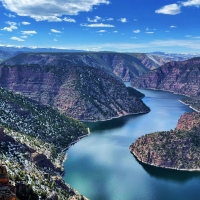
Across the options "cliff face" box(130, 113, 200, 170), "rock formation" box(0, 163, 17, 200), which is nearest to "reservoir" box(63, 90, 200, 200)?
"cliff face" box(130, 113, 200, 170)

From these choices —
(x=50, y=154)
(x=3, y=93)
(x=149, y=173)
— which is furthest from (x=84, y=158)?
(x=3, y=93)

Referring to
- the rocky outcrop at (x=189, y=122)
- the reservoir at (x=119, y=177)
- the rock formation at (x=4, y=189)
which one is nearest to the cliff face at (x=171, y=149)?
the rocky outcrop at (x=189, y=122)

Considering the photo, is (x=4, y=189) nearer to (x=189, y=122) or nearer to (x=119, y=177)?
(x=119, y=177)

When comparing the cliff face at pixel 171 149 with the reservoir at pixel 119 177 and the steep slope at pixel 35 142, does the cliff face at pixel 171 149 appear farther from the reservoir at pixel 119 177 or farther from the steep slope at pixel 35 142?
the steep slope at pixel 35 142

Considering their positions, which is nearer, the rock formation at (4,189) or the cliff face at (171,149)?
the rock formation at (4,189)

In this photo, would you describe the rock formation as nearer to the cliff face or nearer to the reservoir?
the reservoir

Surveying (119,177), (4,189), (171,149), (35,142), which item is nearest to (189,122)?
(171,149)

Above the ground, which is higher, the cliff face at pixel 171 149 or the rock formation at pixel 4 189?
the rock formation at pixel 4 189
